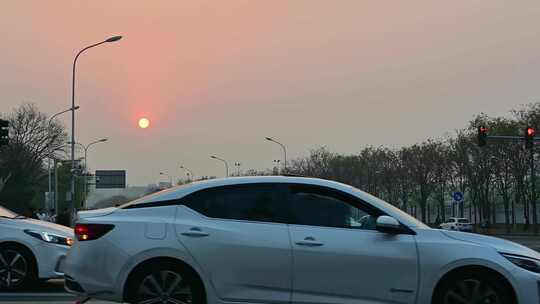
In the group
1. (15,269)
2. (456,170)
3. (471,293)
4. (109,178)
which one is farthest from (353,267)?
(109,178)

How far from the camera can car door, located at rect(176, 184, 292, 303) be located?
6.64 meters

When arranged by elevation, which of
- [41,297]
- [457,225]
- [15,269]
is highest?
[15,269]

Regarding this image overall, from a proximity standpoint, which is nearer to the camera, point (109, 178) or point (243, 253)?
point (243, 253)

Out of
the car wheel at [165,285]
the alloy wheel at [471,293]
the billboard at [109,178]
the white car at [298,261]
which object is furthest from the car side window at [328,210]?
the billboard at [109,178]

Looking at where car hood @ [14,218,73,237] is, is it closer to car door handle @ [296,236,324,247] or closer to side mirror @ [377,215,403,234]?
car door handle @ [296,236,324,247]

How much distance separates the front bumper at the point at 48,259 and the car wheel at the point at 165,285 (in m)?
3.64

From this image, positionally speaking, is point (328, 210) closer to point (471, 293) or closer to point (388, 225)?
point (388, 225)

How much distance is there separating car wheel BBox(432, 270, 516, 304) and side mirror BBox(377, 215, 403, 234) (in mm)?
684

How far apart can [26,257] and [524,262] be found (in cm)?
685

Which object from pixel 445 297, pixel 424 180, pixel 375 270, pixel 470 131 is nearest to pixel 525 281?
pixel 445 297

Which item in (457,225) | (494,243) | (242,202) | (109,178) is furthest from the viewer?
(109,178)

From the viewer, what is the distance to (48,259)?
391 inches

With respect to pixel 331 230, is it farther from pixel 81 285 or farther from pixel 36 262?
pixel 36 262

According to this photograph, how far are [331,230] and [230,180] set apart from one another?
4.02 ft
